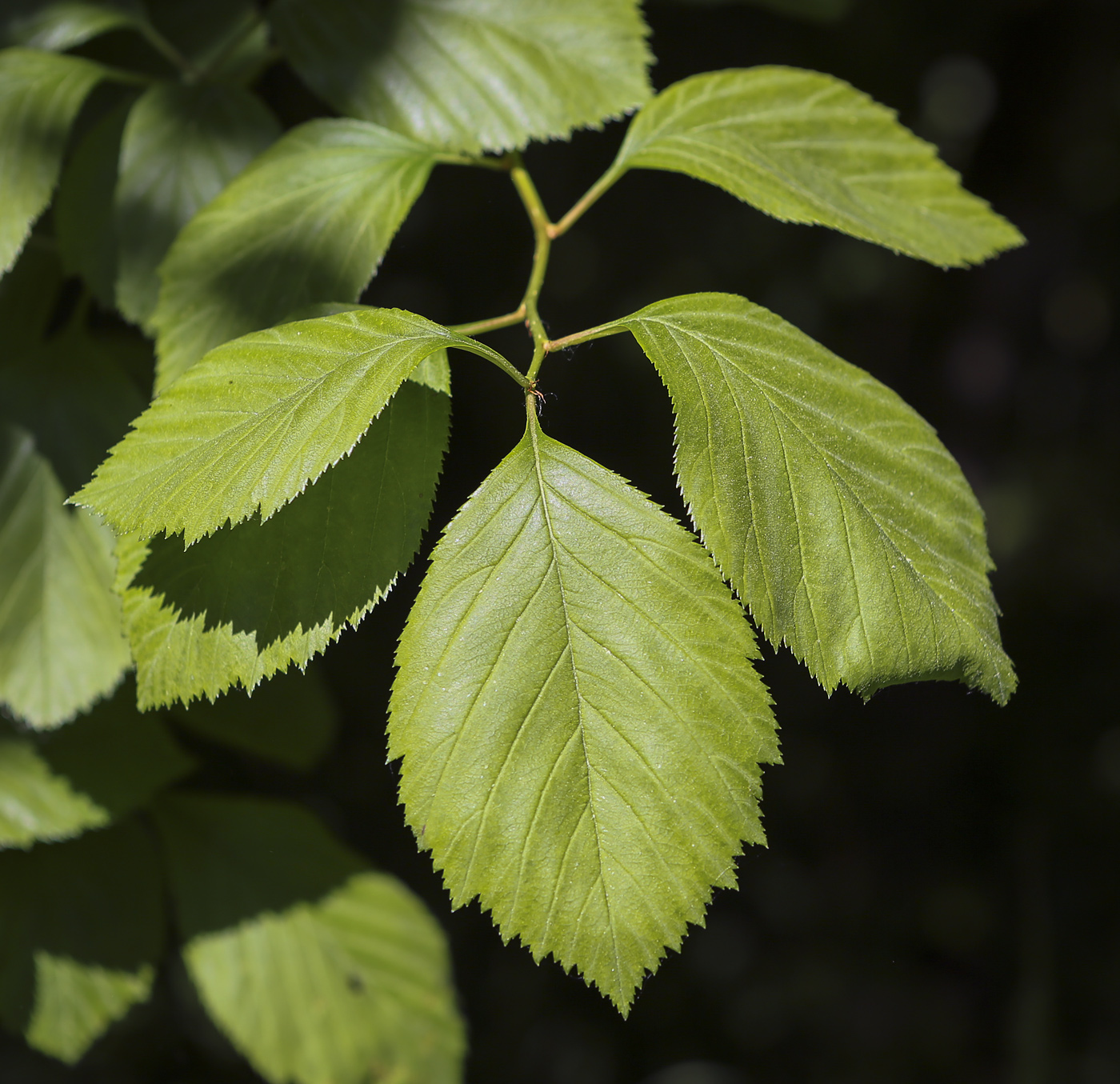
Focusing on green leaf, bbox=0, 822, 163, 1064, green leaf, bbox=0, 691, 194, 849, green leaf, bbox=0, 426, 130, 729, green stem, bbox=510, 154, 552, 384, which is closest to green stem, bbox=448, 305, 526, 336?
green stem, bbox=510, 154, 552, 384

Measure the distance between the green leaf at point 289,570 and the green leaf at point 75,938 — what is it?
26.9 inches

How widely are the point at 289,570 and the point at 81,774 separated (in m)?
0.59

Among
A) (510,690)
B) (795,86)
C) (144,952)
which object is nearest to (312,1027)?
(144,952)

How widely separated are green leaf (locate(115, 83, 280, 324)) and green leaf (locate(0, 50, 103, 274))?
0.05m

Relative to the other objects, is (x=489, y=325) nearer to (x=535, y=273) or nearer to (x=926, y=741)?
(x=535, y=273)

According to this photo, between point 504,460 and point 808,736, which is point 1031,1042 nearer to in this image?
point 808,736

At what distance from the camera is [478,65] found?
2.56ft

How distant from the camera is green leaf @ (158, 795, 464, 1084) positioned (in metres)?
1.14

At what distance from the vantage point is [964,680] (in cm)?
58

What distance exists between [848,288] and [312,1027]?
54.0 inches

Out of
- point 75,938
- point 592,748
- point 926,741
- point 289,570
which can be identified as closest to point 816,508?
point 592,748

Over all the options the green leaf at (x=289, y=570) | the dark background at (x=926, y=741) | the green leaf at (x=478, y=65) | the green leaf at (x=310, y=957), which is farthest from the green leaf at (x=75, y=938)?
the green leaf at (x=478, y=65)

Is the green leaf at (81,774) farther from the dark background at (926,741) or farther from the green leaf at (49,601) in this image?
the dark background at (926,741)

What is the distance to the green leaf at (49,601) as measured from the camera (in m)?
0.83
